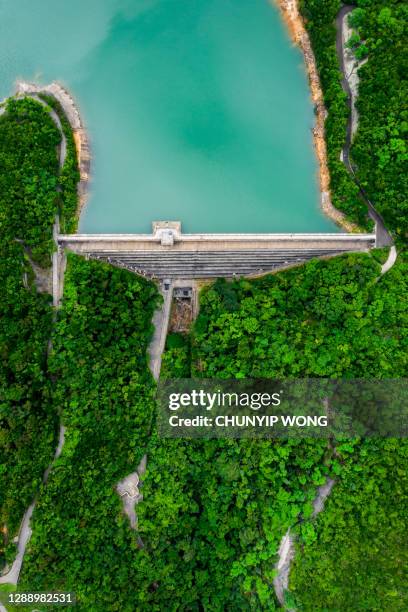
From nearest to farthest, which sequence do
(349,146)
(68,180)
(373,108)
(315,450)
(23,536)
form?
(23,536)
(315,450)
(373,108)
(68,180)
(349,146)

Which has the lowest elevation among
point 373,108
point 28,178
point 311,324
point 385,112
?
point 311,324

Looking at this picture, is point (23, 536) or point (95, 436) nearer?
point (23, 536)

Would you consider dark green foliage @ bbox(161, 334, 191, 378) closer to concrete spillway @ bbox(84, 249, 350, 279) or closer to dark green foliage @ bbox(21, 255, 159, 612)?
dark green foliage @ bbox(21, 255, 159, 612)

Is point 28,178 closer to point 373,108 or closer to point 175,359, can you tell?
point 175,359

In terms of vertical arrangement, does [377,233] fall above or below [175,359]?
above

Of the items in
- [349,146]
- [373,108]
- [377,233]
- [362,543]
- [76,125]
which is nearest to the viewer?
[362,543]

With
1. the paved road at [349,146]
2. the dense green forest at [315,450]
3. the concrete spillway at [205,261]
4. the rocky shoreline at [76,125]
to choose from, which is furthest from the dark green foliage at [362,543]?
the rocky shoreline at [76,125]

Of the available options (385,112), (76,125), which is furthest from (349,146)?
(76,125)
